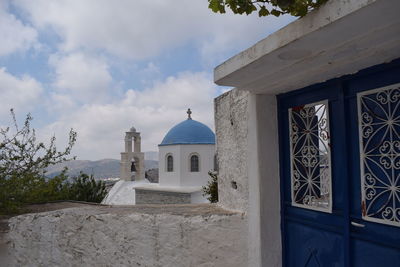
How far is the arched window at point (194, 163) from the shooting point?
20.4 meters

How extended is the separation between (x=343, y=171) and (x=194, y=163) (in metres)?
18.5

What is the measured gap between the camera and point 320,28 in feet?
5.17

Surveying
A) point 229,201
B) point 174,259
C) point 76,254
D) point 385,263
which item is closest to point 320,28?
point 385,263

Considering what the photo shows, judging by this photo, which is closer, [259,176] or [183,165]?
[259,176]

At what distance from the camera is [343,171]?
208 centimetres

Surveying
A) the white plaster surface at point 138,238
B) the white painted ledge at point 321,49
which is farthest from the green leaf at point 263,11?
the white plaster surface at point 138,238

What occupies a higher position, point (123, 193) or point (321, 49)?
point (321, 49)

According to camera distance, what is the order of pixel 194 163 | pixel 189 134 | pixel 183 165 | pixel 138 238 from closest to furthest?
pixel 138 238, pixel 183 165, pixel 194 163, pixel 189 134

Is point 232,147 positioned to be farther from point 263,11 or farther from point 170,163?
point 170,163

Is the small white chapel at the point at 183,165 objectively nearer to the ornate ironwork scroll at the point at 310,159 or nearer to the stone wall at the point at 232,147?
the stone wall at the point at 232,147

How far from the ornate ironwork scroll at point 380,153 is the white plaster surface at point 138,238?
3.72 feet

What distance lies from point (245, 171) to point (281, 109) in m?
0.62

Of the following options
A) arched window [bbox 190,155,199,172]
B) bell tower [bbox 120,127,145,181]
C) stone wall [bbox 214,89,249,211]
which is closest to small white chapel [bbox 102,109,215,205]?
arched window [bbox 190,155,199,172]

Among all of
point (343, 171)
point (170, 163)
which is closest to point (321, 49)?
point (343, 171)
